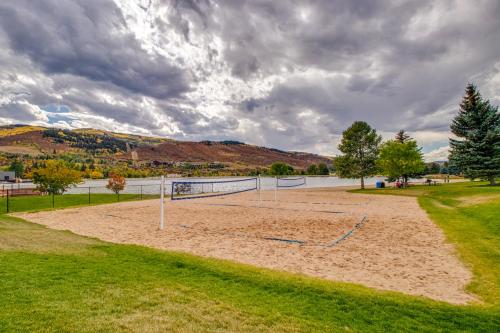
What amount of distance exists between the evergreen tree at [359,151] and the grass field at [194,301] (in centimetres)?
3906

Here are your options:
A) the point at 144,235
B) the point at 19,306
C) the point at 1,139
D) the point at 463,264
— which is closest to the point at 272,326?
the point at 19,306

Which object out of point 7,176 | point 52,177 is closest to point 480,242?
point 52,177

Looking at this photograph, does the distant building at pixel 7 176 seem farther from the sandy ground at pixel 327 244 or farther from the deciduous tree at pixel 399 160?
the deciduous tree at pixel 399 160

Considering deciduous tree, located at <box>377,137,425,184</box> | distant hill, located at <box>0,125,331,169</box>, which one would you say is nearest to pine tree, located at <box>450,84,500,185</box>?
deciduous tree, located at <box>377,137,425,184</box>

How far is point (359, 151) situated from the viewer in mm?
44656

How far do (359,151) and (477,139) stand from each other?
15256 mm

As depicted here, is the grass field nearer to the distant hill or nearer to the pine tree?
the pine tree

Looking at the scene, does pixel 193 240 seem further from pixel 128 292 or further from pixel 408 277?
pixel 408 277

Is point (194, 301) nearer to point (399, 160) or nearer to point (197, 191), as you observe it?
point (399, 160)

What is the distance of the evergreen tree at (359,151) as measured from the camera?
4391 centimetres

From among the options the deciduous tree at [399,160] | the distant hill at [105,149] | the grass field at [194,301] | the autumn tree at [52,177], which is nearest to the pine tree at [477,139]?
the deciduous tree at [399,160]

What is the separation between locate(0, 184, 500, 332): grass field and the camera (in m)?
3.63

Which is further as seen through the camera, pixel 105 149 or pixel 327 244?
pixel 105 149

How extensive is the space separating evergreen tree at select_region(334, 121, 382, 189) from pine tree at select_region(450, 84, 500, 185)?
1158 centimetres
